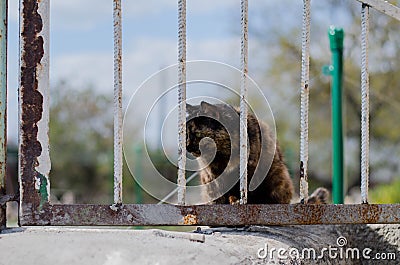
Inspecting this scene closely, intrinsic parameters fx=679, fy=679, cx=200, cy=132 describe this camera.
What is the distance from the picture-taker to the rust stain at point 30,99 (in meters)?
2.53

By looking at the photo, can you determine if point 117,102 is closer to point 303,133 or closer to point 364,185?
point 303,133

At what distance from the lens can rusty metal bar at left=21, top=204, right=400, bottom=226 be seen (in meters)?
2.56

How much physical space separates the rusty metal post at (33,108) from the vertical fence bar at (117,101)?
255 mm

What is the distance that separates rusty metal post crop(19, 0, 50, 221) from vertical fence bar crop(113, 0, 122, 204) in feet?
0.84

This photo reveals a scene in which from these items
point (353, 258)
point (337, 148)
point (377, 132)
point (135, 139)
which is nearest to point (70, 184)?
point (135, 139)

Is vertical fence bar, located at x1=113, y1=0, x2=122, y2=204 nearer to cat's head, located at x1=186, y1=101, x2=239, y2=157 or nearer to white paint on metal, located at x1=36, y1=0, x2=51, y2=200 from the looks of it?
white paint on metal, located at x1=36, y1=0, x2=51, y2=200

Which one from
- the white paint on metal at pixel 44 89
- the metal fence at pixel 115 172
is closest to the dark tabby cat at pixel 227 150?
the metal fence at pixel 115 172

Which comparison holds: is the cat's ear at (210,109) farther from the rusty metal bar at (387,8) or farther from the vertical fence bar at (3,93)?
the vertical fence bar at (3,93)

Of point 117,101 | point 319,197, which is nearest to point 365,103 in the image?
point 117,101

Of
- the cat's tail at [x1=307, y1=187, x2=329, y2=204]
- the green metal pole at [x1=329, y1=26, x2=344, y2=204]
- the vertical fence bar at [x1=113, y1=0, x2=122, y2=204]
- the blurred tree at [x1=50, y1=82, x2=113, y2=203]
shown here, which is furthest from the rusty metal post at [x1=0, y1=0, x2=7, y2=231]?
the blurred tree at [x1=50, y1=82, x2=113, y2=203]

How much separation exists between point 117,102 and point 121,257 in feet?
2.22

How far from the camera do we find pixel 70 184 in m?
20.5

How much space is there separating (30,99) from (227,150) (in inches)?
60.4

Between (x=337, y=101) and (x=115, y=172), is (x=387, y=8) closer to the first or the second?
(x=115, y=172)
